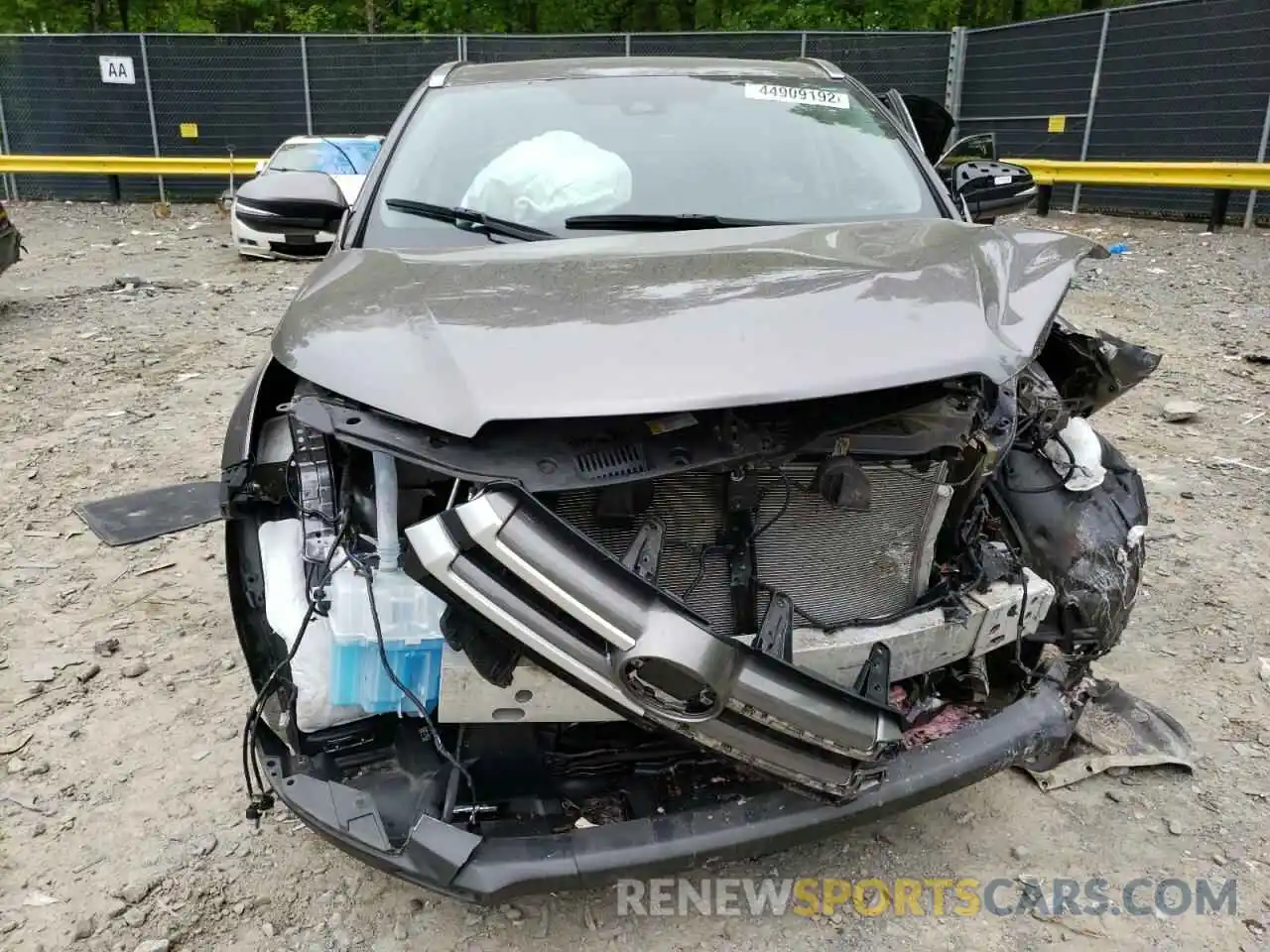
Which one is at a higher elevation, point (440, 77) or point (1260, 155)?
point (440, 77)

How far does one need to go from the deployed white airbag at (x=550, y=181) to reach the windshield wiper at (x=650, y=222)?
6 centimetres

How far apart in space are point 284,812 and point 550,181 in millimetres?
1906

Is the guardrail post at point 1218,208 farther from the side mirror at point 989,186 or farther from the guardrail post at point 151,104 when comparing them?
the guardrail post at point 151,104

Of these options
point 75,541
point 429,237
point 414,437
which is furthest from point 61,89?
point 414,437

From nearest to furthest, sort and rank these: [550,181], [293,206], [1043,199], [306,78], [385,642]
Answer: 1. [385,642]
2. [550,181]
3. [293,206]
4. [1043,199]
5. [306,78]

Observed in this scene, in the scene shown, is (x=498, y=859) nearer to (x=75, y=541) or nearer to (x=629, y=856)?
(x=629, y=856)

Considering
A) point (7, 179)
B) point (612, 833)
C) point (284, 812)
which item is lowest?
point (284, 812)

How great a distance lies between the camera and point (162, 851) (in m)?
2.45

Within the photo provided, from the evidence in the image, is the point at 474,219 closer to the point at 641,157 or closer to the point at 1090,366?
the point at 641,157

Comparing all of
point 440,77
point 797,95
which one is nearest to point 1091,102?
point 797,95

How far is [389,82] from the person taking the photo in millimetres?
15773

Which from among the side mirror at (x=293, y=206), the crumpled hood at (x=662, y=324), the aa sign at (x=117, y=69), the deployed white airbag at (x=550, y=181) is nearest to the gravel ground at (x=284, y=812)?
the crumpled hood at (x=662, y=324)

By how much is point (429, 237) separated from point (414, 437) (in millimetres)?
1197

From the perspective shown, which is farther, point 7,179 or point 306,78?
point 7,179
